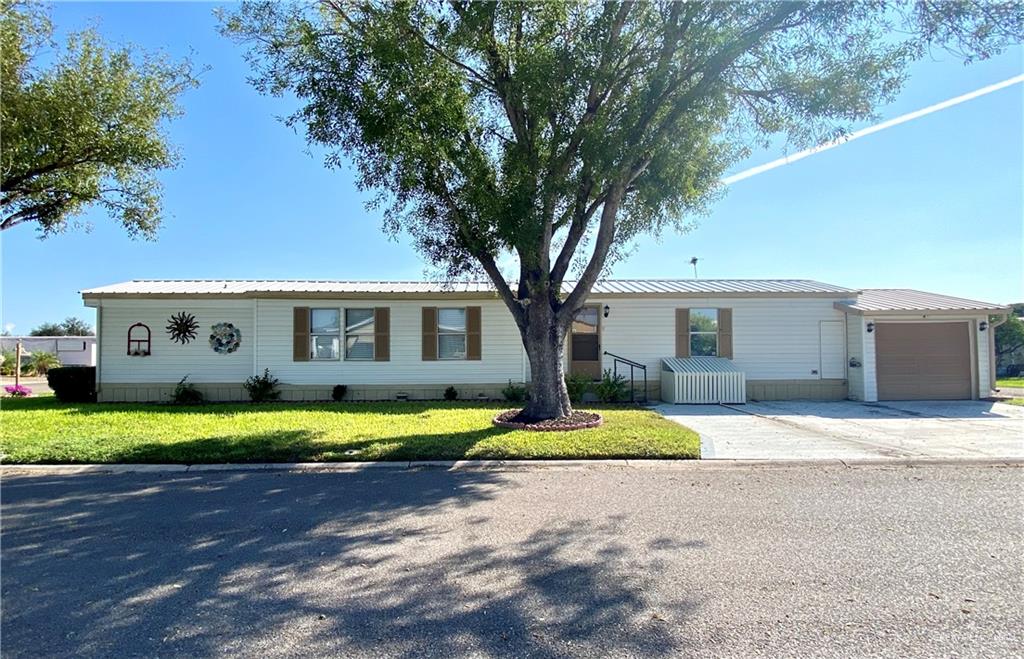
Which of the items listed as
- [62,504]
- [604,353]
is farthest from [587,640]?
[604,353]

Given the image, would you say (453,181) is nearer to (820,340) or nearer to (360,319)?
(360,319)

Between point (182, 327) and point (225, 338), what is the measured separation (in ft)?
3.44

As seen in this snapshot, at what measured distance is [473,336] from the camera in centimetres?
1405

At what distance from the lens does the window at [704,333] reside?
1433cm

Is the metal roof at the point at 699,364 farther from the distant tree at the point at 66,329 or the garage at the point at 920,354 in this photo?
the distant tree at the point at 66,329

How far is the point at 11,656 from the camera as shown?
8.95 ft

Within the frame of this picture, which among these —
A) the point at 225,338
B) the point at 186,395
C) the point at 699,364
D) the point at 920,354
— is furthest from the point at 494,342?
the point at 920,354

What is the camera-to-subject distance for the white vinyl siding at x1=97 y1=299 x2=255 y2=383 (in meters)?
13.7

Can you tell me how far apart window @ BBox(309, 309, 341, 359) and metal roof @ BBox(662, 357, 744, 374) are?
8335 mm

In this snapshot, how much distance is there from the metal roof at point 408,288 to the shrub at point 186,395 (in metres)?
2.26

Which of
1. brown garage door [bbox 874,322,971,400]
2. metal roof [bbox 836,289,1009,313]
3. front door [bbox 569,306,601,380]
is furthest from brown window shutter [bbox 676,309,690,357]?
brown garage door [bbox 874,322,971,400]

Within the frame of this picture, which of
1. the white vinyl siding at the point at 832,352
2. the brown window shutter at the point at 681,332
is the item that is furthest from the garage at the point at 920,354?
the brown window shutter at the point at 681,332

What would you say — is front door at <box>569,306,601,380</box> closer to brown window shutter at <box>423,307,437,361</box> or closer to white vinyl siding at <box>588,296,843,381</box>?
white vinyl siding at <box>588,296,843,381</box>

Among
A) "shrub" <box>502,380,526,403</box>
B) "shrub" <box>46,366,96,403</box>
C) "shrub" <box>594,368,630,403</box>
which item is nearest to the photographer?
"shrub" <box>594,368,630,403</box>
